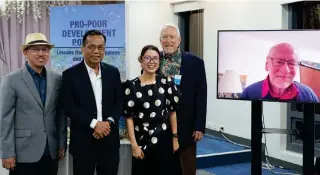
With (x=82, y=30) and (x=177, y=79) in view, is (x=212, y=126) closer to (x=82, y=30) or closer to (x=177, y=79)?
(x=82, y=30)

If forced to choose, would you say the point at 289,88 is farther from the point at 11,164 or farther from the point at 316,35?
the point at 11,164

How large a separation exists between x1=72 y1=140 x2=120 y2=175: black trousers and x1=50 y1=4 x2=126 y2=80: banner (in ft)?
3.34

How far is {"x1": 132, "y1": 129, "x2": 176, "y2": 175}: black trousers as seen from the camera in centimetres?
247

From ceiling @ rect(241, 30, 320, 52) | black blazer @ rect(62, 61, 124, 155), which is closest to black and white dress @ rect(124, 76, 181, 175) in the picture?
black blazer @ rect(62, 61, 124, 155)

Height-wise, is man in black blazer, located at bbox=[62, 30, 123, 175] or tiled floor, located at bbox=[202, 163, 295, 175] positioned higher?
man in black blazer, located at bbox=[62, 30, 123, 175]

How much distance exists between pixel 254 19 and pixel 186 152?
100 inches

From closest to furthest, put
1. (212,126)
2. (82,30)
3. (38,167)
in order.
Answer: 1. (38,167)
2. (82,30)
3. (212,126)

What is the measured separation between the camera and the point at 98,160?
2.37 m

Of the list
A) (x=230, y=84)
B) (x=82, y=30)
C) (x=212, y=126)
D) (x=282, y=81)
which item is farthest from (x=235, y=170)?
Answer: (x=82, y=30)

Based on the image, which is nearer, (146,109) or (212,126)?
(146,109)

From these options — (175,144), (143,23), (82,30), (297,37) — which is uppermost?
(143,23)

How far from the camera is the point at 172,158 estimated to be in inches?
99.7

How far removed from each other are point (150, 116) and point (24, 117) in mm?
774

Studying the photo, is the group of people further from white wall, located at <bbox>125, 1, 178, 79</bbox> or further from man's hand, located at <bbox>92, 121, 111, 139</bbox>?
white wall, located at <bbox>125, 1, 178, 79</bbox>
